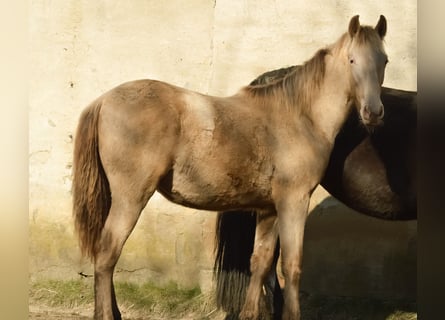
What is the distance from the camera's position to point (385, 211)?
410cm

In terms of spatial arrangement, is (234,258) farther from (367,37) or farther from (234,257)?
(367,37)

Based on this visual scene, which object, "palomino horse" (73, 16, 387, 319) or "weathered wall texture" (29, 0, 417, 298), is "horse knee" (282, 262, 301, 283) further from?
"weathered wall texture" (29, 0, 417, 298)

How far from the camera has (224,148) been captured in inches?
134

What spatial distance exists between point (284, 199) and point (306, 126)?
473 mm

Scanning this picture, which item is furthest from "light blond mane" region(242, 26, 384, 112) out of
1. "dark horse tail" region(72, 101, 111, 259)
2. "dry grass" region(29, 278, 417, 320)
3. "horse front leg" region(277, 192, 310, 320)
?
"dry grass" region(29, 278, 417, 320)

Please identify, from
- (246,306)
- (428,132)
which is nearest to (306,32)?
(246,306)

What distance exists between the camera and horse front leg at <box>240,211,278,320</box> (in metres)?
3.86

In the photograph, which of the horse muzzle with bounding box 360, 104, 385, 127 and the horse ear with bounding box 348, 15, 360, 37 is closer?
the horse muzzle with bounding box 360, 104, 385, 127

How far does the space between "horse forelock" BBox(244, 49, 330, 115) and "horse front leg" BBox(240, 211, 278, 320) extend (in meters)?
0.72

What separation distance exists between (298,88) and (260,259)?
3.65 feet

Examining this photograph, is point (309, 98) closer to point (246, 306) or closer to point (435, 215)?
point (246, 306)

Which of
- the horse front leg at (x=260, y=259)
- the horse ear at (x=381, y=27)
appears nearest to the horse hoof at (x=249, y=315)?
the horse front leg at (x=260, y=259)

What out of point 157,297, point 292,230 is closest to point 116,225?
point 292,230

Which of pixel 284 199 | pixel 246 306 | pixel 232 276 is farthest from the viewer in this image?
pixel 232 276
